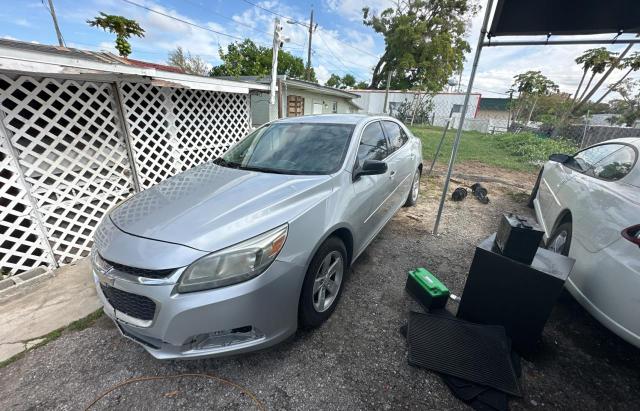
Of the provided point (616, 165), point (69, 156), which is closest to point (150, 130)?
point (69, 156)

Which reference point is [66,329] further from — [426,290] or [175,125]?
[175,125]

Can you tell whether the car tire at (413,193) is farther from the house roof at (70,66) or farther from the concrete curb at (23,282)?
the concrete curb at (23,282)

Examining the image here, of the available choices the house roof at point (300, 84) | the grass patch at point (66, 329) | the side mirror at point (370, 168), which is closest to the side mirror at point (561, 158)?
the side mirror at point (370, 168)

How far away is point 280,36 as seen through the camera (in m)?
7.61

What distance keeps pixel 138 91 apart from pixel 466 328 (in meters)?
5.23

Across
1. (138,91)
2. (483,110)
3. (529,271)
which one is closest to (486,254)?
(529,271)

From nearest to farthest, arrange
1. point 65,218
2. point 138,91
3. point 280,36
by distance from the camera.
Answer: point 65,218 → point 138,91 → point 280,36

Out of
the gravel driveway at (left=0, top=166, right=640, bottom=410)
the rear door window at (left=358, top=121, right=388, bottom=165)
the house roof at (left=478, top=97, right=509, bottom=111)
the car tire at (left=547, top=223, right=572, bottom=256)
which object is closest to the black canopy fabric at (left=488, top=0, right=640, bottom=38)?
the rear door window at (left=358, top=121, right=388, bottom=165)

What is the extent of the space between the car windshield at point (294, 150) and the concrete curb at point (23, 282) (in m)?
2.30

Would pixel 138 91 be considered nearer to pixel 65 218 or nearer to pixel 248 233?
pixel 65 218

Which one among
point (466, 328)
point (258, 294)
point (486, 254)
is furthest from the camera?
point (466, 328)

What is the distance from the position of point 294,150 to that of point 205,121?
3.70 metres

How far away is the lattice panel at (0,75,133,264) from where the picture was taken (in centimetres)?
286

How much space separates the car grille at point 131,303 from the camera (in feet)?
4.93
